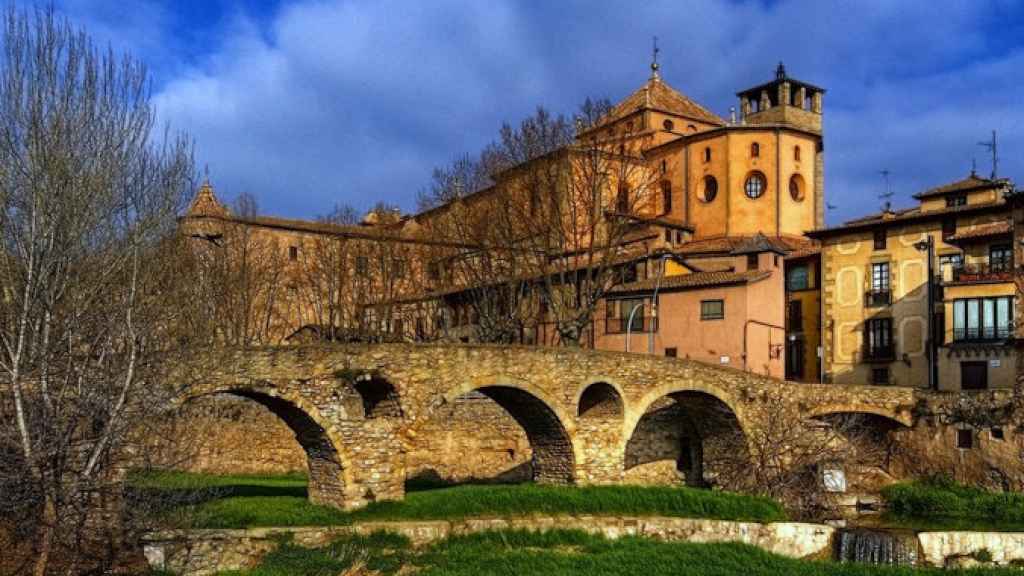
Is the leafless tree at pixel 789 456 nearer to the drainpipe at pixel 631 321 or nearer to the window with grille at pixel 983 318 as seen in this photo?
the window with grille at pixel 983 318

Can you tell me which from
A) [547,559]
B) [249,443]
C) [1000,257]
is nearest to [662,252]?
[1000,257]

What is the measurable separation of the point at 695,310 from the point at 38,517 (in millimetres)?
30214

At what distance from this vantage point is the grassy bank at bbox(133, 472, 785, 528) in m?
24.6

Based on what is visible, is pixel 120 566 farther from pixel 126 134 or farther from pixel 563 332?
pixel 563 332

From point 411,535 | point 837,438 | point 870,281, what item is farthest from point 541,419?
point 870,281

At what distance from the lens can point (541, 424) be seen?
30.5 metres

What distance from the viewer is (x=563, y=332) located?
3781cm

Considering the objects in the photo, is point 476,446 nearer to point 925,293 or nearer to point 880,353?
point 880,353

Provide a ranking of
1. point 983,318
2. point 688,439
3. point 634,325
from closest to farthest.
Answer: point 688,439, point 983,318, point 634,325

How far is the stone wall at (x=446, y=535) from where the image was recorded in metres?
21.7

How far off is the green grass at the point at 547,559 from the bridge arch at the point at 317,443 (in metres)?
2.58

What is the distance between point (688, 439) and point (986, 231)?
1761cm

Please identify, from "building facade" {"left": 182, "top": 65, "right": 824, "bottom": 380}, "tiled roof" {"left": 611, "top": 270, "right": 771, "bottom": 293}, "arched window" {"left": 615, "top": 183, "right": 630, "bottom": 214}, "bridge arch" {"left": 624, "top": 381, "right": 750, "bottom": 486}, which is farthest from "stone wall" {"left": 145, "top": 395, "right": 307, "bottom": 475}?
"tiled roof" {"left": 611, "top": 270, "right": 771, "bottom": 293}

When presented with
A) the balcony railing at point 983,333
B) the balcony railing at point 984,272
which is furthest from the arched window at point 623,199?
the balcony railing at point 983,333
